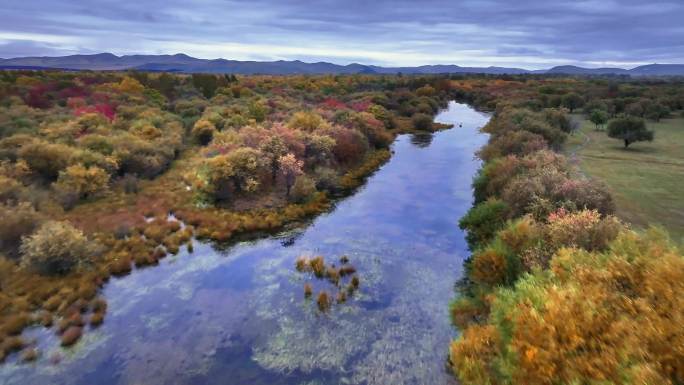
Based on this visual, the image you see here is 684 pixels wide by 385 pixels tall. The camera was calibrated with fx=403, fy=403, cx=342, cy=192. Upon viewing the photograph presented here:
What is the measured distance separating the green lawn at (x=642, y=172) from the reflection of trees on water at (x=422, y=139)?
2146cm

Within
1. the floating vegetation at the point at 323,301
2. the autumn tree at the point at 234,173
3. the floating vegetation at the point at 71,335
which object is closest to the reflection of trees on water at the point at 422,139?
the autumn tree at the point at 234,173

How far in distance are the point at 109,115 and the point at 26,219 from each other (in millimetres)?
38795

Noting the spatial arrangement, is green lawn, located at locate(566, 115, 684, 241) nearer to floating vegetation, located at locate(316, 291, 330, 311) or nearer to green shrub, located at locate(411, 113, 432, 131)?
floating vegetation, located at locate(316, 291, 330, 311)

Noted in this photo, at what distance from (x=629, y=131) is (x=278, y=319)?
183 ft

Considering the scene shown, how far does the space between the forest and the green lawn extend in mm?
2203

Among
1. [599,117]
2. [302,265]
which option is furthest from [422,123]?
[302,265]

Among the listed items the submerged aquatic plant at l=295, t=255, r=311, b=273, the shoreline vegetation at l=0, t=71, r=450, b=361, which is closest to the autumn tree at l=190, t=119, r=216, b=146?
the shoreline vegetation at l=0, t=71, r=450, b=361

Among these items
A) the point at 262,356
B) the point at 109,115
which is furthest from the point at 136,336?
the point at 109,115

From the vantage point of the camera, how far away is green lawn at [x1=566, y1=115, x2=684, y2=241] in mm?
28484

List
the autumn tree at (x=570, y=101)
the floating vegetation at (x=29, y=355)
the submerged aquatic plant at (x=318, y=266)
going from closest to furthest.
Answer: the floating vegetation at (x=29, y=355) < the submerged aquatic plant at (x=318, y=266) < the autumn tree at (x=570, y=101)

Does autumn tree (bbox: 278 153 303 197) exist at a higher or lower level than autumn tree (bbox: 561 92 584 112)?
lower

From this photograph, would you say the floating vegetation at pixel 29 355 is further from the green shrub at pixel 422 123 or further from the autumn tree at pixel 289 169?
the green shrub at pixel 422 123

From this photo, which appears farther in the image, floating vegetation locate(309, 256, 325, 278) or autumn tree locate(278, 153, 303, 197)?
autumn tree locate(278, 153, 303, 197)

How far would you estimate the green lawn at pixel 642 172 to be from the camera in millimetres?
28484
